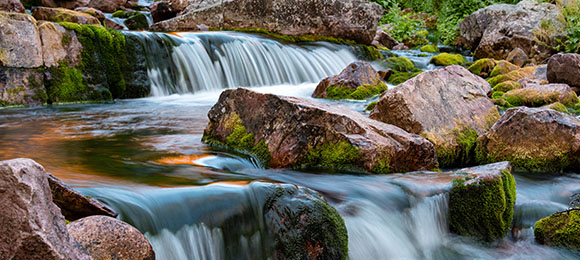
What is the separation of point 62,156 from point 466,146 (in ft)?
13.7

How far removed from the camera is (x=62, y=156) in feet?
15.1

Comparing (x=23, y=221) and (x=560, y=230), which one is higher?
(x=23, y=221)

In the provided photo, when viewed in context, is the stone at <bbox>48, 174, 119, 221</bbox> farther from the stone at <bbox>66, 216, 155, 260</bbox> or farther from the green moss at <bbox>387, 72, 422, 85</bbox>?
the green moss at <bbox>387, 72, 422, 85</bbox>

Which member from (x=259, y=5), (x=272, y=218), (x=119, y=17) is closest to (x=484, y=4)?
(x=259, y=5)

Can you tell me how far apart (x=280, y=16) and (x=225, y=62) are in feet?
12.5

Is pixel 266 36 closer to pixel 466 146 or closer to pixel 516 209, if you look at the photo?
pixel 466 146

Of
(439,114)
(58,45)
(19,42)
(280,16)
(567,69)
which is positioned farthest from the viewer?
(280,16)

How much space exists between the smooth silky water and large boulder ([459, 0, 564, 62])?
38.9 feet

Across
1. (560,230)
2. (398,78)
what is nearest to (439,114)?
(560,230)

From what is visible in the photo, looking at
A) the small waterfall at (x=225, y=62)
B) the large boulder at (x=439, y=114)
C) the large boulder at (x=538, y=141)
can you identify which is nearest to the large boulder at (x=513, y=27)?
the small waterfall at (x=225, y=62)

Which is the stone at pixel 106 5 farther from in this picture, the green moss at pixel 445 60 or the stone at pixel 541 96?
the stone at pixel 541 96

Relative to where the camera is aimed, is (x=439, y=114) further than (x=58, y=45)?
No

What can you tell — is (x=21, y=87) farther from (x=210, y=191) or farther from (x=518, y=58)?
(x=518, y=58)

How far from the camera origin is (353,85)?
998cm
